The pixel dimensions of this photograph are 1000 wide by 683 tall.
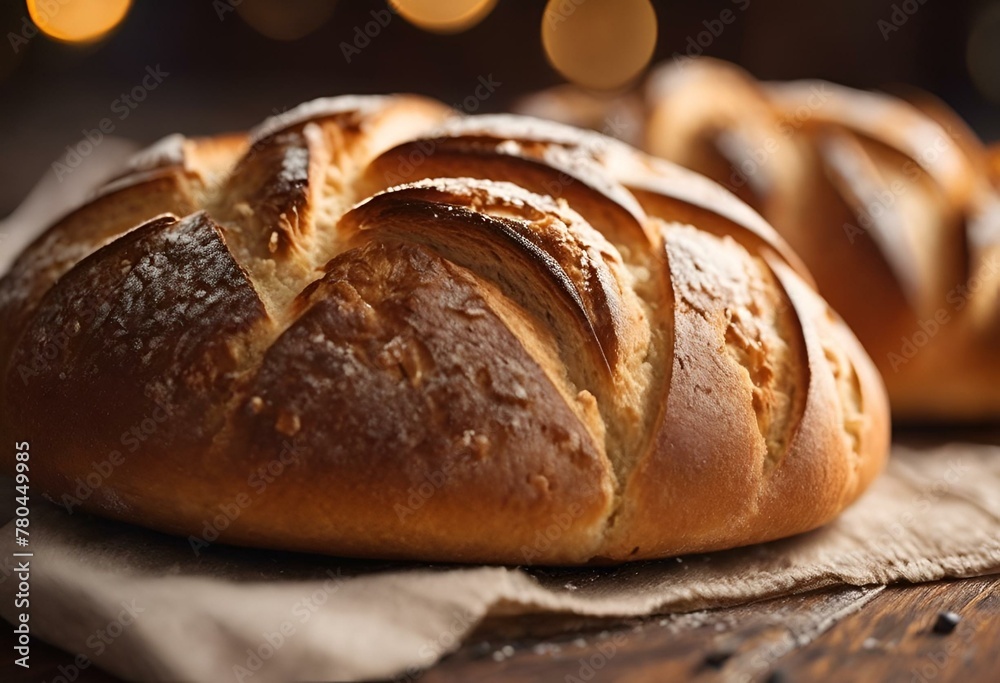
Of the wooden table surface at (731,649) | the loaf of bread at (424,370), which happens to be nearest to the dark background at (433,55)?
the loaf of bread at (424,370)

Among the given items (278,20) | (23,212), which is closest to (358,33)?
(278,20)

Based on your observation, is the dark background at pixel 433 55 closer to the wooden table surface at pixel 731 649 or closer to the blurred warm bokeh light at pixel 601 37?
the blurred warm bokeh light at pixel 601 37

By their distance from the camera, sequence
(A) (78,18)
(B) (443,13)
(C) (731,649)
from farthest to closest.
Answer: (B) (443,13)
(A) (78,18)
(C) (731,649)

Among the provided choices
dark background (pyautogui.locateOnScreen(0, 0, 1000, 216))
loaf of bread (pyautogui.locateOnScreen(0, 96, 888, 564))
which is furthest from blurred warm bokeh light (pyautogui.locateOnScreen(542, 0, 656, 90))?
loaf of bread (pyautogui.locateOnScreen(0, 96, 888, 564))

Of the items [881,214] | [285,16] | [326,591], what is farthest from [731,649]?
[285,16]

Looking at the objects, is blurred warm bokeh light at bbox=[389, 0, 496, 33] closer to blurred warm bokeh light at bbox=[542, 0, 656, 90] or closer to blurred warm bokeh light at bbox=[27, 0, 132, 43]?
blurred warm bokeh light at bbox=[542, 0, 656, 90]

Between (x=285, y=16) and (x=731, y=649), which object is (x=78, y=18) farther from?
(x=731, y=649)

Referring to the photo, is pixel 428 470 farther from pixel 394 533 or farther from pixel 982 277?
pixel 982 277
